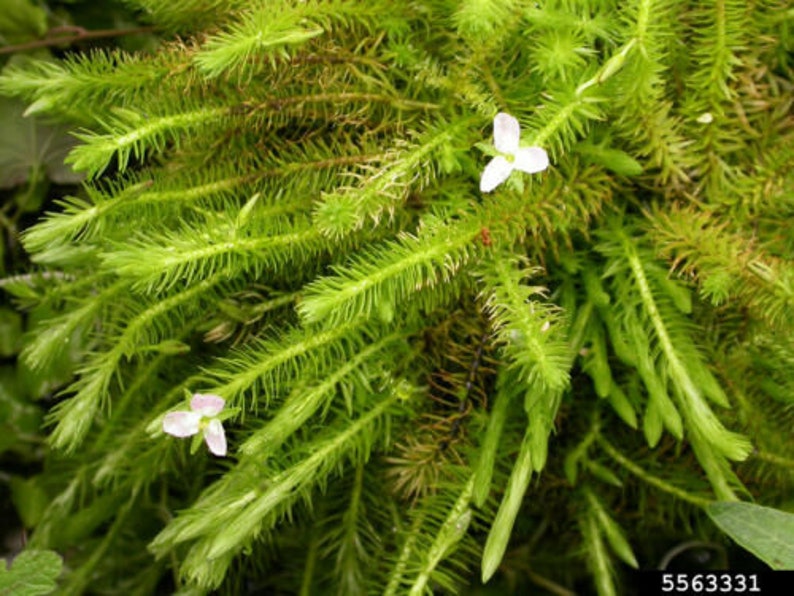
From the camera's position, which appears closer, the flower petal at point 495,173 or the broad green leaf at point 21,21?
the flower petal at point 495,173

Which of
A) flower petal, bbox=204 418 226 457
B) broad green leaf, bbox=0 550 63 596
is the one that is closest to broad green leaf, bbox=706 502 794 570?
flower petal, bbox=204 418 226 457

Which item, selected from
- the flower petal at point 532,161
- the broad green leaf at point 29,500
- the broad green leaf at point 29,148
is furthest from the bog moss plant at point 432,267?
the broad green leaf at point 29,148

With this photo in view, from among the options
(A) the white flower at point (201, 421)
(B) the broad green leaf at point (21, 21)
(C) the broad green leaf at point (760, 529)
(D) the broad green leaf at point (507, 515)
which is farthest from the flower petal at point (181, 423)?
(B) the broad green leaf at point (21, 21)

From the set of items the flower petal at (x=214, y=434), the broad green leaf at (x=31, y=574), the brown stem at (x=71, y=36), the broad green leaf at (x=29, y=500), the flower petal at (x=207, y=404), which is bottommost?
the broad green leaf at (x=29, y=500)

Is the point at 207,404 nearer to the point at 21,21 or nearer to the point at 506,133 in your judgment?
the point at 506,133

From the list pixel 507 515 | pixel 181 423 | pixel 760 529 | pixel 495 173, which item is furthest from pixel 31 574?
pixel 760 529

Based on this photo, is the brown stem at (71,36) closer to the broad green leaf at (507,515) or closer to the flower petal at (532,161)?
the flower petal at (532,161)

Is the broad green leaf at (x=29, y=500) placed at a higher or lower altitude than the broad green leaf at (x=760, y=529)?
lower

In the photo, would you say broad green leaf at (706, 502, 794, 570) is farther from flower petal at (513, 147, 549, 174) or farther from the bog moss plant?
flower petal at (513, 147, 549, 174)

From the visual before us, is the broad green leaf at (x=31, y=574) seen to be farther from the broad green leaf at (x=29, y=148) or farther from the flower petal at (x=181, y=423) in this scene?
the broad green leaf at (x=29, y=148)
